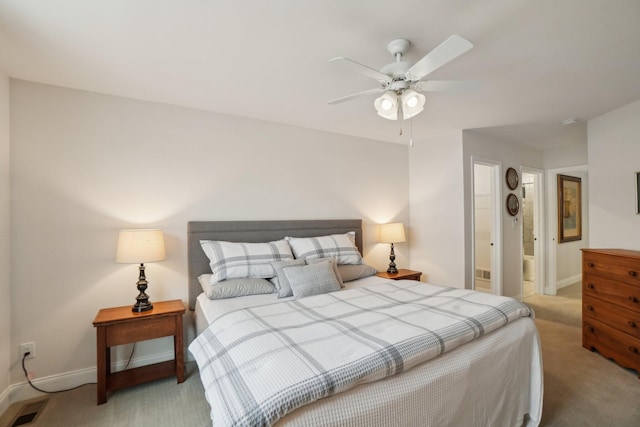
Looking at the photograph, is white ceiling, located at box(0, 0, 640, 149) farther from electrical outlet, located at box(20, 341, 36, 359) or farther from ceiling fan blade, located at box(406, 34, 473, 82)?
electrical outlet, located at box(20, 341, 36, 359)

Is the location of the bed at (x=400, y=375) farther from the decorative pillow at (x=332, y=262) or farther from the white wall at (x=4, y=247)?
the white wall at (x=4, y=247)

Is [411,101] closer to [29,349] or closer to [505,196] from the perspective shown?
[505,196]

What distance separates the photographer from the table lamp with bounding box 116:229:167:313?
2.21 m

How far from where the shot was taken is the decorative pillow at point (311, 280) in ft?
7.75

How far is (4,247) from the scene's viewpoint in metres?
2.09

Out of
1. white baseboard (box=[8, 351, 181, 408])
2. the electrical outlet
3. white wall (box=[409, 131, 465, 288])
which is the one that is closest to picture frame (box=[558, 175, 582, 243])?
white wall (box=[409, 131, 465, 288])

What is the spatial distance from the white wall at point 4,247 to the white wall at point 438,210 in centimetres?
418

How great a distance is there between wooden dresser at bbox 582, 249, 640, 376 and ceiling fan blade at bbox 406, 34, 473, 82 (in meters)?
2.43

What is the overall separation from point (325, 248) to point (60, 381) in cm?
237

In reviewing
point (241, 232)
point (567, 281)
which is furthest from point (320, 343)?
point (567, 281)

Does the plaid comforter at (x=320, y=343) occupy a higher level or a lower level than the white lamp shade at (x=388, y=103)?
lower

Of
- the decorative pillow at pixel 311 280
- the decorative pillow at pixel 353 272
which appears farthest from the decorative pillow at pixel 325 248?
the decorative pillow at pixel 311 280

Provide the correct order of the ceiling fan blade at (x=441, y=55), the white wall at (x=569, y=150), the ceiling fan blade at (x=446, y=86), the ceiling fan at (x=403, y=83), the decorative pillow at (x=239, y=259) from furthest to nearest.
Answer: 1. the white wall at (x=569, y=150)
2. the decorative pillow at (x=239, y=259)
3. the ceiling fan blade at (x=446, y=86)
4. the ceiling fan at (x=403, y=83)
5. the ceiling fan blade at (x=441, y=55)

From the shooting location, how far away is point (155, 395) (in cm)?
219
